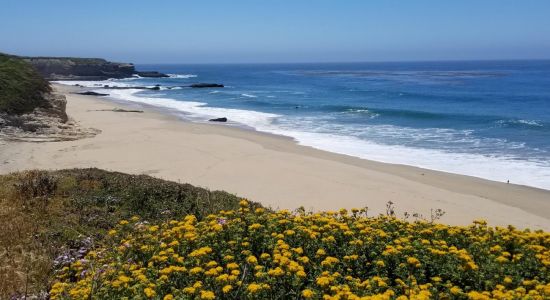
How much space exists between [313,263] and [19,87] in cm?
2139

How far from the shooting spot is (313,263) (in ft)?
16.7

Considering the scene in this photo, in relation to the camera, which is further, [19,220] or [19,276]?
[19,220]

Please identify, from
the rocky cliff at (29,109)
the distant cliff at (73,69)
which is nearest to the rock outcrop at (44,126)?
the rocky cliff at (29,109)

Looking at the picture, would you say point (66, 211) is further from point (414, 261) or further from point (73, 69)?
point (73, 69)

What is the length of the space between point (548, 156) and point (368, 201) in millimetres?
11071

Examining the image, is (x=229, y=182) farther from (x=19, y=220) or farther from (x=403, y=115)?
(x=403, y=115)

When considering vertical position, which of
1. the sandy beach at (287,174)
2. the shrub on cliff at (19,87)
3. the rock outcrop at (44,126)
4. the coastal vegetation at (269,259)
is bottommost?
the sandy beach at (287,174)

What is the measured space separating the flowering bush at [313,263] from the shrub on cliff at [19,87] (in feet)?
57.6

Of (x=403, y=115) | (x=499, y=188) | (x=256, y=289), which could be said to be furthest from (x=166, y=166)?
(x=403, y=115)

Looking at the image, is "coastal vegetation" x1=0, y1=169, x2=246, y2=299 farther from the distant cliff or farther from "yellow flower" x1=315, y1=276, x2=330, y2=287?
the distant cliff

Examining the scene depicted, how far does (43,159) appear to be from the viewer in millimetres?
17156

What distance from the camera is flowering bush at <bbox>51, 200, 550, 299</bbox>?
4484mm

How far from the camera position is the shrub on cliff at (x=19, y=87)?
2114cm

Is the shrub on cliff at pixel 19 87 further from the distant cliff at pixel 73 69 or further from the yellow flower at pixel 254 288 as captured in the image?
the distant cliff at pixel 73 69
